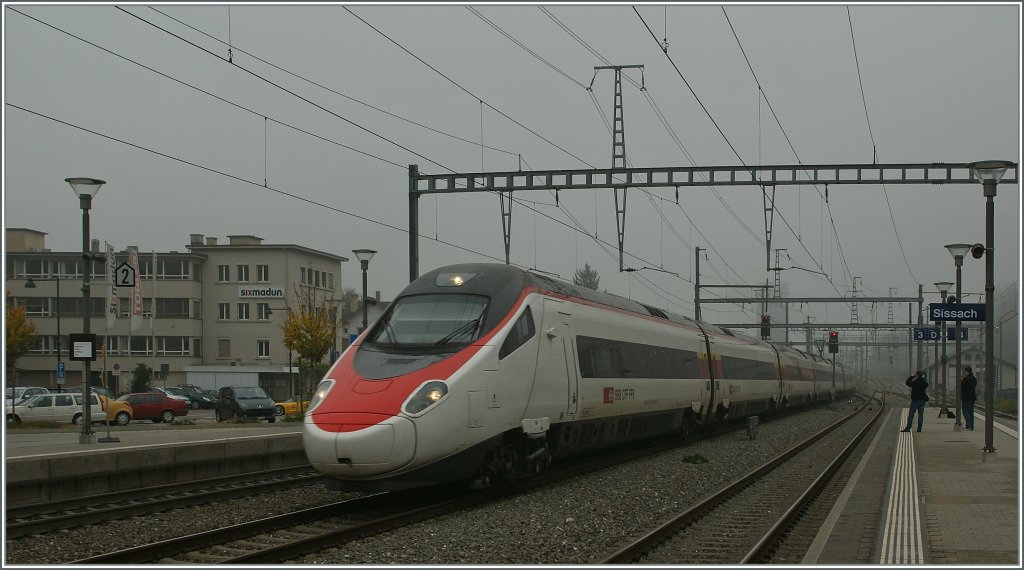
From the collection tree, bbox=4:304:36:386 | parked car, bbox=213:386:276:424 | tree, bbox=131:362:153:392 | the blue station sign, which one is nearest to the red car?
parked car, bbox=213:386:276:424

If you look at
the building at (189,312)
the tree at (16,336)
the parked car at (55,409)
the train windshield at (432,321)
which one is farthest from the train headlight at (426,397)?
the building at (189,312)

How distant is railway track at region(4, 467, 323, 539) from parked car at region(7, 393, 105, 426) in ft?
73.9

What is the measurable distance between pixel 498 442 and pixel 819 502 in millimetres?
4895

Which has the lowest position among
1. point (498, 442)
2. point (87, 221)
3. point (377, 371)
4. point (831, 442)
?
point (831, 442)

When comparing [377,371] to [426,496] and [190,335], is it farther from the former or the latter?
[190,335]

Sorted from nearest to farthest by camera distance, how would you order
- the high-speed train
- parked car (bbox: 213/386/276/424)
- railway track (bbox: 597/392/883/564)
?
1. railway track (bbox: 597/392/883/564)
2. the high-speed train
3. parked car (bbox: 213/386/276/424)

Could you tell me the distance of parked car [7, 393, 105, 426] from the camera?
36750 mm

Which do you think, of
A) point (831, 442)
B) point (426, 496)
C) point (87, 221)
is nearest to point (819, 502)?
point (426, 496)

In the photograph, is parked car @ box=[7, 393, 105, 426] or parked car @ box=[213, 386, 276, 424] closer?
parked car @ box=[7, 393, 105, 426]

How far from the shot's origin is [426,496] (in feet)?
45.3

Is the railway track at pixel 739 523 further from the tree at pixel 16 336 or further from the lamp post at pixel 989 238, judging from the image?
the tree at pixel 16 336

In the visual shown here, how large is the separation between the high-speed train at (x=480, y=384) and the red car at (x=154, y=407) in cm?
2708

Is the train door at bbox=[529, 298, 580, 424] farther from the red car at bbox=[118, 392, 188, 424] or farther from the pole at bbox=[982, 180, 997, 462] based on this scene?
the red car at bbox=[118, 392, 188, 424]

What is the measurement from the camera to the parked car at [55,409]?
121ft
